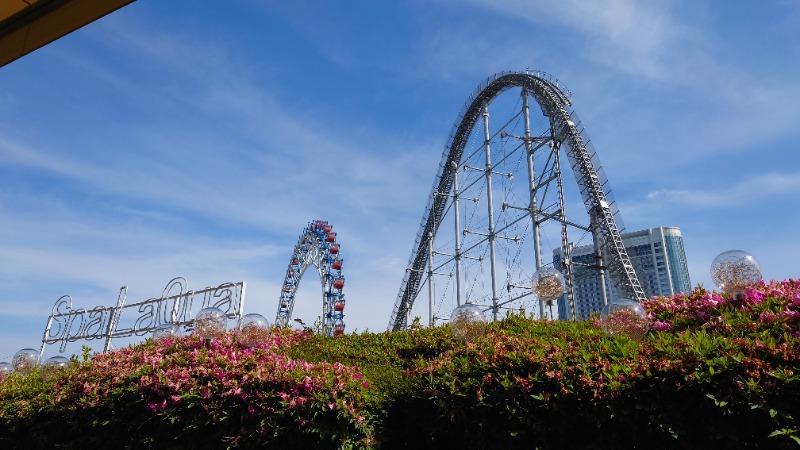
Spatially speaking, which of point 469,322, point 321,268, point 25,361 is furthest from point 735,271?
point 321,268

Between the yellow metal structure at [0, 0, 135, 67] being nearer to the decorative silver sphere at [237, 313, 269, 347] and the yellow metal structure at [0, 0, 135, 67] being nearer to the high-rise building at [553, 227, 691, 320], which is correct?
the decorative silver sphere at [237, 313, 269, 347]

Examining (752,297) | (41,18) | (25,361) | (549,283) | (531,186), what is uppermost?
(531,186)

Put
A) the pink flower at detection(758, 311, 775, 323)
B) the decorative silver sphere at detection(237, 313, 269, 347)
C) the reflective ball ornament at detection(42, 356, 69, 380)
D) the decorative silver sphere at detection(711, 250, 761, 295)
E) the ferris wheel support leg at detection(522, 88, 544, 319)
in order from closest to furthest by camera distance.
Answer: the pink flower at detection(758, 311, 775, 323), the decorative silver sphere at detection(711, 250, 761, 295), the decorative silver sphere at detection(237, 313, 269, 347), the reflective ball ornament at detection(42, 356, 69, 380), the ferris wheel support leg at detection(522, 88, 544, 319)

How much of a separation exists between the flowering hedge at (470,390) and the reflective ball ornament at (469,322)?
23cm

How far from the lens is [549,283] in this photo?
5.64 meters

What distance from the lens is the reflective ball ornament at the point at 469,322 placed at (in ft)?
14.7

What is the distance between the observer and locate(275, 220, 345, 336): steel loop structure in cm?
2489

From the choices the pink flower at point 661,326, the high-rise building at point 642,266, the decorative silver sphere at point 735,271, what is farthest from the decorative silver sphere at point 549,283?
the high-rise building at point 642,266

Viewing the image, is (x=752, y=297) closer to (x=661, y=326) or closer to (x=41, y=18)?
(x=661, y=326)

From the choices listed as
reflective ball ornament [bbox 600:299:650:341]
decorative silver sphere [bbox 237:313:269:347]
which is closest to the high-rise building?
reflective ball ornament [bbox 600:299:650:341]

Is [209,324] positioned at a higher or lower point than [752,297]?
lower

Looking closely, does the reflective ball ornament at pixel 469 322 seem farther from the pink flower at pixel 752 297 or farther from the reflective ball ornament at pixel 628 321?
the pink flower at pixel 752 297

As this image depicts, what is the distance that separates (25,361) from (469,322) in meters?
7.70

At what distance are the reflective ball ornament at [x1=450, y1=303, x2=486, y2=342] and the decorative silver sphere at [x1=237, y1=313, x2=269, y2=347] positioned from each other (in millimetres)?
2013
